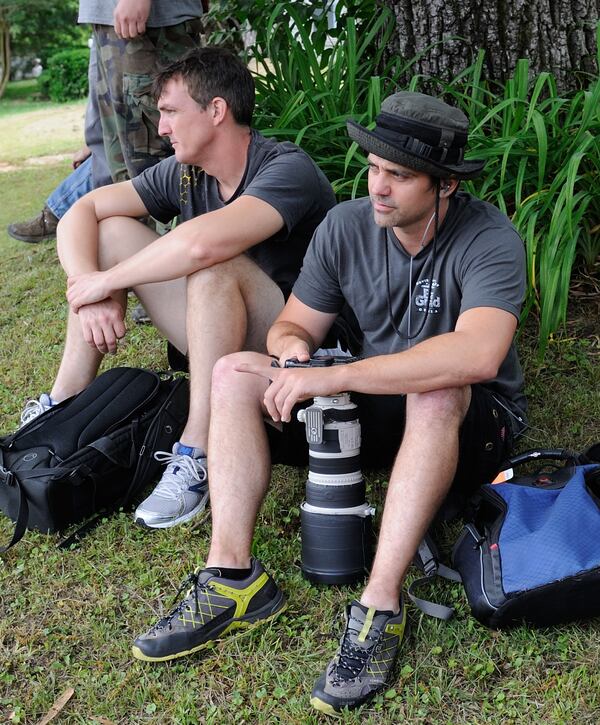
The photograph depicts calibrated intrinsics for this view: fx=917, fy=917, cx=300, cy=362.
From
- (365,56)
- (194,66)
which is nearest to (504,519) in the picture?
(194,66)

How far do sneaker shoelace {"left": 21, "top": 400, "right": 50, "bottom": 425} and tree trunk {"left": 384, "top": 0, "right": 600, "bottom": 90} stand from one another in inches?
90.6

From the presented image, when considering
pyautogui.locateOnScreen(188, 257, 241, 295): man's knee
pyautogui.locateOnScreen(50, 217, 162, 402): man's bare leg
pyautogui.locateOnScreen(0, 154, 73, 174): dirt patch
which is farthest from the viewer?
pyautogui.locateOnScreen(0, 154, 73, 174): dirt patch

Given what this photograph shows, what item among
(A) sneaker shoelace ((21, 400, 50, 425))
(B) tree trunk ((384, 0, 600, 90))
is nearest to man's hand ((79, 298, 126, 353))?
(A) sneaker shoelace ((21, 400, 50, 425))

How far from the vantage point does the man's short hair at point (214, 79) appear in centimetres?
317

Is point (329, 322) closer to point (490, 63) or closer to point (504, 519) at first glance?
point (504, 519)

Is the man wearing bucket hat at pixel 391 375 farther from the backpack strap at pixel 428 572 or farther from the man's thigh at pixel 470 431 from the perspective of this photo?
the backpack strap at pixel 428 572

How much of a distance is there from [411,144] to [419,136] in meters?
0.03

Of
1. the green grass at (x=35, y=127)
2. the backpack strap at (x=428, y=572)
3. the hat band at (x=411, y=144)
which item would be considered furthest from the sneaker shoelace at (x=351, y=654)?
the green grass at (x=35, y=127)

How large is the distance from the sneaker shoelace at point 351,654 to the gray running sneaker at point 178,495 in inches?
34.0

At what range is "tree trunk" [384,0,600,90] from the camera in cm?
404

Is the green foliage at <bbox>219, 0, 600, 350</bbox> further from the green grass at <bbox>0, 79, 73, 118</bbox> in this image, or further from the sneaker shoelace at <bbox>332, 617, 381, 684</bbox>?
the green grass at <bbox>0, 79, 73, 118</bbox>

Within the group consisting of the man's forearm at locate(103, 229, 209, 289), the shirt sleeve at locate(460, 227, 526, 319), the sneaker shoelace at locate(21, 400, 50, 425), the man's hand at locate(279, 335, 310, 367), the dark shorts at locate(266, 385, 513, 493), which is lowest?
the sneaker shoelace at locate(21, 400, 50, 425)

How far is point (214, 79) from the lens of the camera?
3174 millimetres

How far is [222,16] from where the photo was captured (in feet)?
16.4
